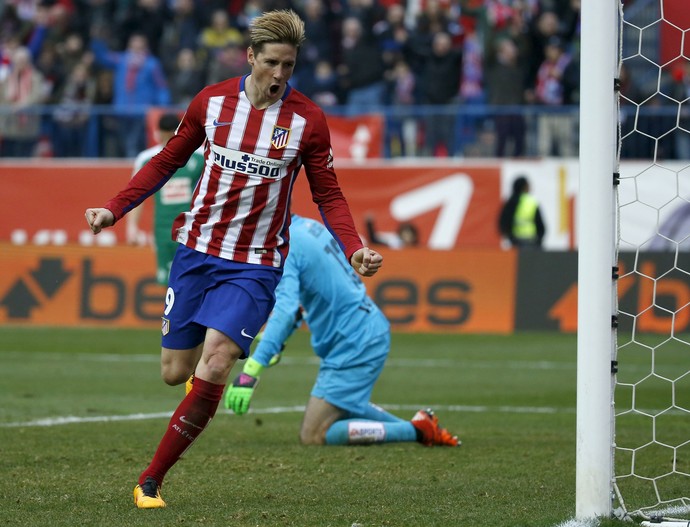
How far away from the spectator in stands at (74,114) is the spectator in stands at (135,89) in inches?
15.4

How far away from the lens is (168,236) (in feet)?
39.3

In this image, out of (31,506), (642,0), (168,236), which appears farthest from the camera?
(642,0)

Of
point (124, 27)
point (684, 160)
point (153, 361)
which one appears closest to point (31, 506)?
point (153, 361)

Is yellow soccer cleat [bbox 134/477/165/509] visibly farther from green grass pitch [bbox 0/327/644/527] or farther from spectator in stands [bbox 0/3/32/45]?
spectator in stands [bbox 0/3/32/45]

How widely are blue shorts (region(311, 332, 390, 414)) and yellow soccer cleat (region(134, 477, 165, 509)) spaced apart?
2.50 metres

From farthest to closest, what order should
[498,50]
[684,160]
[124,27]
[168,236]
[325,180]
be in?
1. [124,27]
2. [498,50]
3. [684,160]
4. [168,236]
5. [325,180]

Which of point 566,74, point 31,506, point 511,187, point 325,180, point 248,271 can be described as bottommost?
point 31,506

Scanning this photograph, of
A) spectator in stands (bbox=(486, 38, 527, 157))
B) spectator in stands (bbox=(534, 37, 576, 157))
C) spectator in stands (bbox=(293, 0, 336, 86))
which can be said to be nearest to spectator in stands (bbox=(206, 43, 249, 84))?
spectator in stands (bbox=(293, 0, 336, 86))

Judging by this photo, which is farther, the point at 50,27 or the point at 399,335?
the point at 50,27

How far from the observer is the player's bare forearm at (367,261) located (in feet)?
18.5

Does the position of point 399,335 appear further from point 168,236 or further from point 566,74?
point 566,74

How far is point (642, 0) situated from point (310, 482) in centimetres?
1234

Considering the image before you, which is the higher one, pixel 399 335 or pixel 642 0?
pixel 642 0

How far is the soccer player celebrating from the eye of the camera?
5773mm
